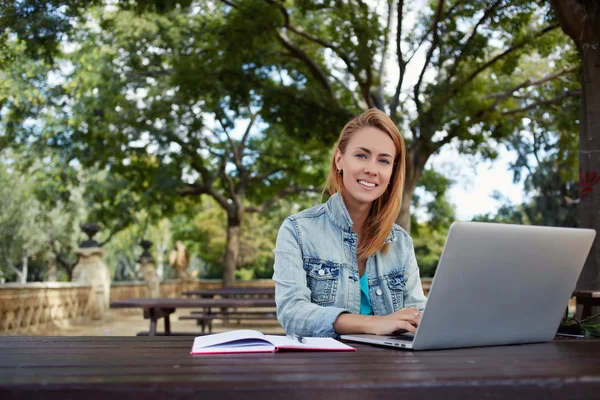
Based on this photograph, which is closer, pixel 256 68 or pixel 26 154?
pixel 256 68

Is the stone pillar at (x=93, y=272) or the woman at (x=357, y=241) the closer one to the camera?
the woman at (x=357, y=241)

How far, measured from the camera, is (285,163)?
17.8 m

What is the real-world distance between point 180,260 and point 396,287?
19.3 meters

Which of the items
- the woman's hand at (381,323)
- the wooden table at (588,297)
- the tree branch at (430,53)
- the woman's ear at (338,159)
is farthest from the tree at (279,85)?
the woman's hand at (381,323)

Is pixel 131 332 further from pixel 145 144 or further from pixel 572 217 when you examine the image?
pixel 572 217

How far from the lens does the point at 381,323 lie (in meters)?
1.92

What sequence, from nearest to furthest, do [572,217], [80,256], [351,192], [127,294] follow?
[351,192]
[80,256]
[127,294]
[572,217]

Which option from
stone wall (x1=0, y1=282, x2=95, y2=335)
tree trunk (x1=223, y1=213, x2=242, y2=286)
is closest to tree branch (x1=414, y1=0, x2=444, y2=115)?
stone wall (x1=0, y1=282, x2=95, y2=335)

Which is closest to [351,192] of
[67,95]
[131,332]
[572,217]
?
[131,332]

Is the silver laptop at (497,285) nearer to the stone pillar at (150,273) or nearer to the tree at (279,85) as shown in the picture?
the tree at (279,85)

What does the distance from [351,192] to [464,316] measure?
35.3 inches

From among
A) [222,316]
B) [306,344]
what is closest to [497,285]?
[306,344]

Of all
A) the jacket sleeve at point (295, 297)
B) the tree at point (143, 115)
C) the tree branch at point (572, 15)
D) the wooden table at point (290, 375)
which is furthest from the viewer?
the tree at point (143, 115)

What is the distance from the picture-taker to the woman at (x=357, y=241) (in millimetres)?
2307
